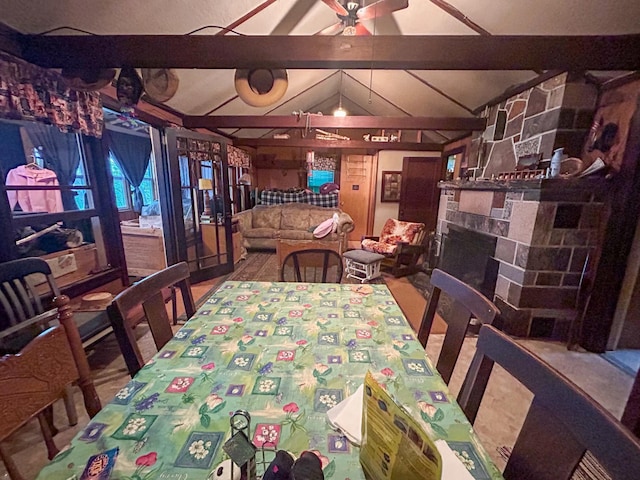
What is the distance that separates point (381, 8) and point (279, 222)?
4.19 meters

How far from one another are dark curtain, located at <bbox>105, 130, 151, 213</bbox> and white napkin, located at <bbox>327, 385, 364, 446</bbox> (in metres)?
6.06

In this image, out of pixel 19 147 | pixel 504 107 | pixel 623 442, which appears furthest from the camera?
pixel 504 107

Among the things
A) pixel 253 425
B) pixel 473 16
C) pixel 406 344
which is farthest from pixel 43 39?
pixel 473 16

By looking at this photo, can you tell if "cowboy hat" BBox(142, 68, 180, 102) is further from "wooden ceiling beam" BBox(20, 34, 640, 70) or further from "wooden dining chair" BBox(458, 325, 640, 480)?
"wooden dining chair" BBox(458, 325, 640, 480)

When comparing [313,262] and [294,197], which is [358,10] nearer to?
[313,262]

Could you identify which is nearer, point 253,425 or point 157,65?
point 253,425

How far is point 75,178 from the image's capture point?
243 cm

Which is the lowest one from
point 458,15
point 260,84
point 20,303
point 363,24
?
point 20,303

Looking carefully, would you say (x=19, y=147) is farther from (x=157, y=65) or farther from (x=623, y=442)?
(x=623, y=442)

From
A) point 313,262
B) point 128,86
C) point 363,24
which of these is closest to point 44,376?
point 313,262

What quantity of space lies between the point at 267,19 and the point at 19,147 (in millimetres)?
2916

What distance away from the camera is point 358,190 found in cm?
663

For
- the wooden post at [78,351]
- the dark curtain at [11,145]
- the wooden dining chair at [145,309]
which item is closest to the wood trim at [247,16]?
the wooden dining chair at [145,309]

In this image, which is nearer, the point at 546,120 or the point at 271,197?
the point at 546,120
